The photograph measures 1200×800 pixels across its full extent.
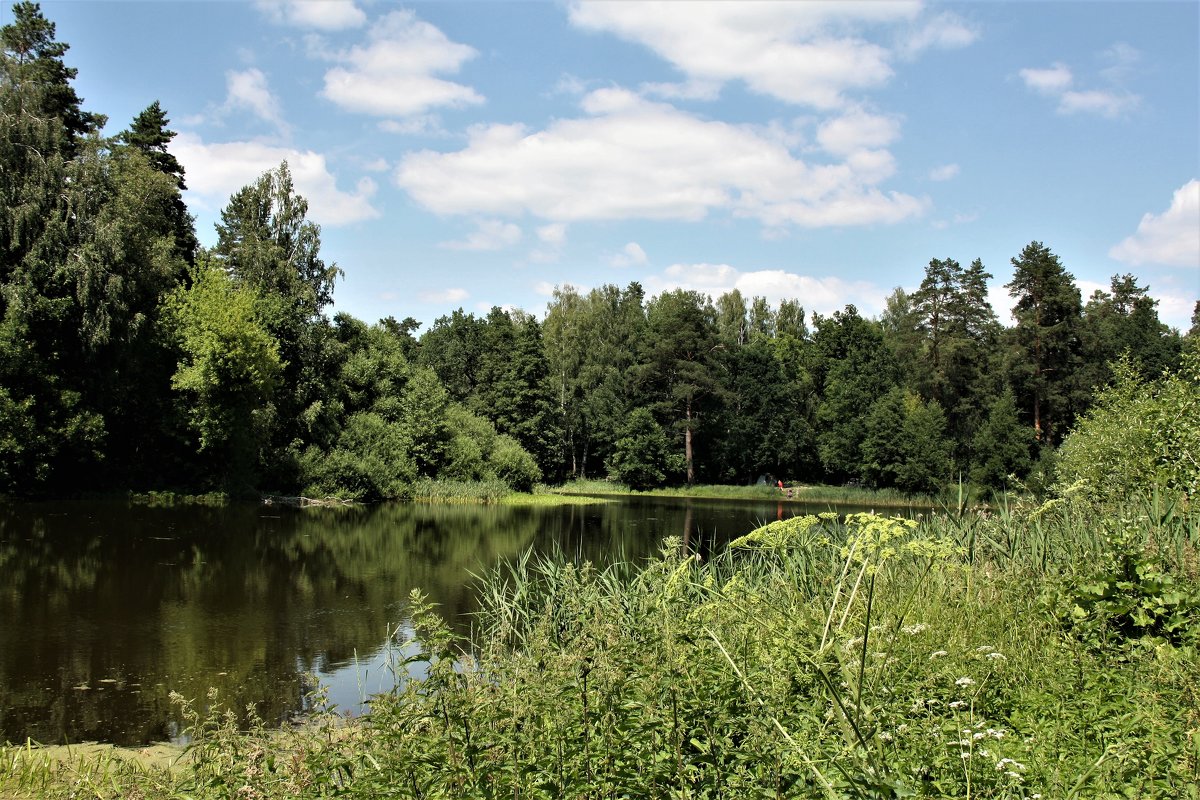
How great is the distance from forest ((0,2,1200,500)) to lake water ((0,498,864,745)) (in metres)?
5.65

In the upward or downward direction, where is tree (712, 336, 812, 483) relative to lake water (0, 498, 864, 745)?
upward

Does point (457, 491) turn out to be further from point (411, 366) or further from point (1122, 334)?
point (1122, 334)

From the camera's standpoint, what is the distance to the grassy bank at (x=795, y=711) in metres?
3.04

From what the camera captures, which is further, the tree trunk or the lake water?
the tree trunk

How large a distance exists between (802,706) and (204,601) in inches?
468

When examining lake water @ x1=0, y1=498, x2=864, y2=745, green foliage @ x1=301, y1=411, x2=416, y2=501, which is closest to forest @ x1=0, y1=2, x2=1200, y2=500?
green foliage @ x1=301, y1=411, x2=416, y2=501

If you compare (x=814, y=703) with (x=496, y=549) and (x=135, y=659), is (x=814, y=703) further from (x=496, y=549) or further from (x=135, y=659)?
(x=496, y=549)

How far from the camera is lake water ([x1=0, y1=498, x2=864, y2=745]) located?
26.9 ft

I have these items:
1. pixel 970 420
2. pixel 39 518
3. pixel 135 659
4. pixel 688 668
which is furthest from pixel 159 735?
pixel 970 420

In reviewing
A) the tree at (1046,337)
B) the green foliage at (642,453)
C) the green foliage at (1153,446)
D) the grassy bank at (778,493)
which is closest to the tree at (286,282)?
the grassy bank at (778,493)

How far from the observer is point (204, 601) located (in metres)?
13.0

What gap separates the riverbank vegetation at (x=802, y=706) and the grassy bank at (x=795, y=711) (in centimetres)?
2

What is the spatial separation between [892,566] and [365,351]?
38791 mm

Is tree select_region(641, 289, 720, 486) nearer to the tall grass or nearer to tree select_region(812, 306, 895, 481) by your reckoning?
tree select_region(812, 306, 895, 481)
